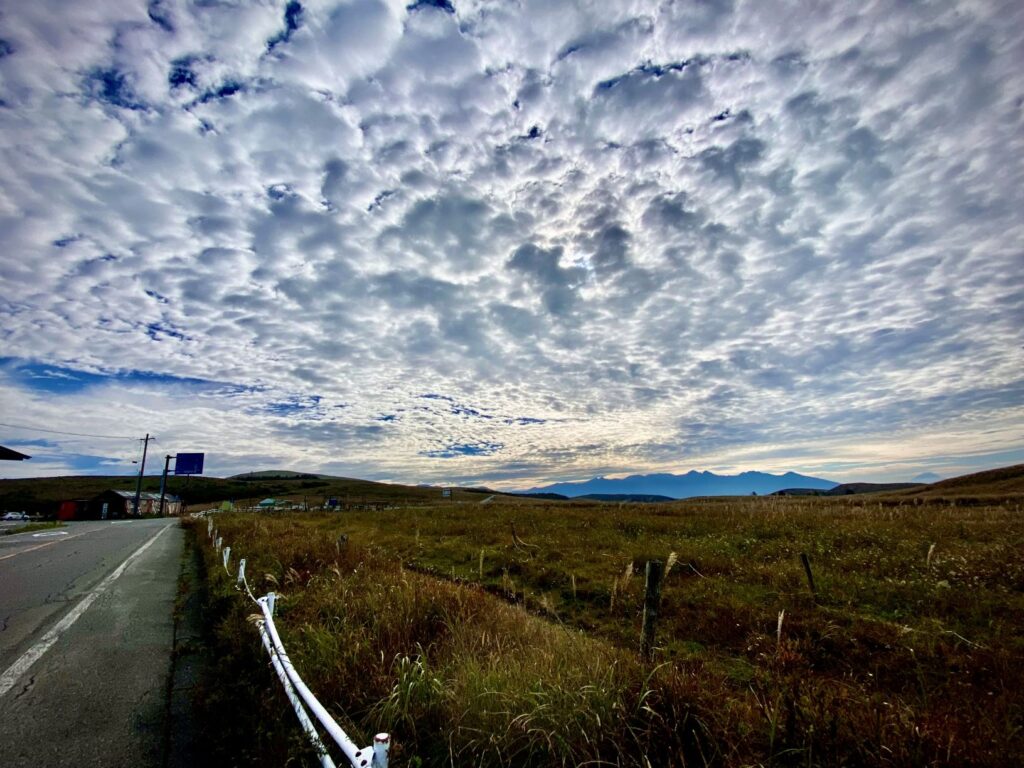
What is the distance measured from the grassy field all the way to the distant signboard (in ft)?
246

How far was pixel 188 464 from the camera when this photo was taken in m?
77.4

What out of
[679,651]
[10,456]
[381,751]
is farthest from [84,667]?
[10,456]

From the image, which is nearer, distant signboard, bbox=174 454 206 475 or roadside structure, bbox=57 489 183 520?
roadside structure, bbox=57 489 183 520

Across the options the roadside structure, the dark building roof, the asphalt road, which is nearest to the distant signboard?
the roadside structure

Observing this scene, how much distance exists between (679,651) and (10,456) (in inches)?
1496

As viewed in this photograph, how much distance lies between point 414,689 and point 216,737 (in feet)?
6.32

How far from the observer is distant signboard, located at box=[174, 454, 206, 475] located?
252 feet

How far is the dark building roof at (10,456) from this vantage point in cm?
2825

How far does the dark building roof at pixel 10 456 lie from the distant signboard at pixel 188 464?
52194mm

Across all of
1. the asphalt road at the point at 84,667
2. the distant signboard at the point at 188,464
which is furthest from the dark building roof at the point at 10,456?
the distant signboard at the point at 188,464

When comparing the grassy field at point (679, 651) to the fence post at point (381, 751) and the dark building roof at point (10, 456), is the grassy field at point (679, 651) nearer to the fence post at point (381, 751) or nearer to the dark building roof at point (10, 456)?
the fence post at point (381, 751)

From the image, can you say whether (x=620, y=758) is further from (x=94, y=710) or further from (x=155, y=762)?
(x=94, y=710)

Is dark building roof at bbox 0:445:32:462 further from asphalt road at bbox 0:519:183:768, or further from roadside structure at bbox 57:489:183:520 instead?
roadside structure at bbox 57:489:183:520

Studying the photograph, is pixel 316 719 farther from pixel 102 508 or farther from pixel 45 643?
pixel 102 508
